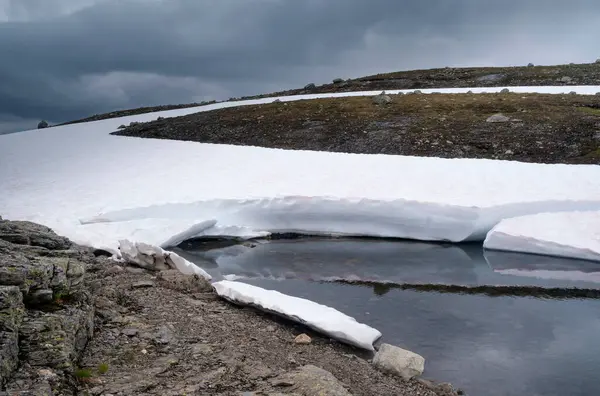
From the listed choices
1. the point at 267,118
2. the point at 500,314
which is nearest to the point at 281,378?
the point at 500,314

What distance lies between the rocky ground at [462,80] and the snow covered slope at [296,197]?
28.0 metres

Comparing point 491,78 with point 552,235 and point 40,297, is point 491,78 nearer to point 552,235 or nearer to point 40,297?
point 552,235

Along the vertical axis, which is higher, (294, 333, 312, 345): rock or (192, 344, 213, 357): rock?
(192, 344, 213, 357): rock

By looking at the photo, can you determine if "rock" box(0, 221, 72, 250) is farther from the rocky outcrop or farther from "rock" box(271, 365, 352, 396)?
"rock" box(271, 365, 352, 396)

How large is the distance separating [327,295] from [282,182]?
349 inches

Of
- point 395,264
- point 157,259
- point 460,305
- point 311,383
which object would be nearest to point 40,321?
point 311,383

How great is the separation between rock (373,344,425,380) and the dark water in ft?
0.92

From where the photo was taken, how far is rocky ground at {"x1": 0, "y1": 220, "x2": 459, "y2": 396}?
16.0 ft

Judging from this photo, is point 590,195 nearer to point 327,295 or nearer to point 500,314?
point 500,314

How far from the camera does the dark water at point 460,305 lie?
710 centimetres

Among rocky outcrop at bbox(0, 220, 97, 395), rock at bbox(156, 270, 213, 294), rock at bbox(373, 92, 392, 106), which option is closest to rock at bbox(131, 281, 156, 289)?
rock at bbox(156, 270, 213, 294)

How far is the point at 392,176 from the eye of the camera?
727 inches

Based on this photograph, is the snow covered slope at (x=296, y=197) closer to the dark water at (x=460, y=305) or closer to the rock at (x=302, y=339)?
the dark water at (x=460, y=305)

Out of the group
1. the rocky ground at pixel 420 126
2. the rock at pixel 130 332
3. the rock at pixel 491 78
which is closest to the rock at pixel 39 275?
the rock at pixel 130 332
